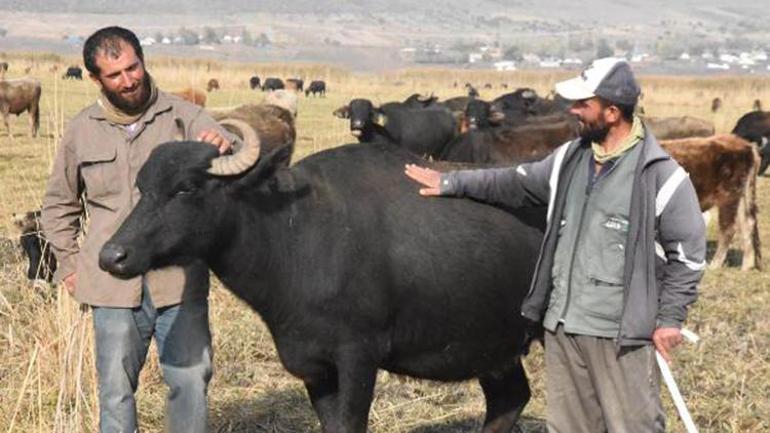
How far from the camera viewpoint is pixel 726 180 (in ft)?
44.5

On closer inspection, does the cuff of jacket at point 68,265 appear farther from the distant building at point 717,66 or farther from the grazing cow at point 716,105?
the distant building at point 717,66

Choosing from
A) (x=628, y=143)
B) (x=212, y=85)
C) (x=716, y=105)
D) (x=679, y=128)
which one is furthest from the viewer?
(x=212, y=85)

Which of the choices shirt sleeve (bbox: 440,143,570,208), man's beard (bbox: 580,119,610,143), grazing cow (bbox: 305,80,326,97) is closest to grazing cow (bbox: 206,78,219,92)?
grazing cow (bbox: 305,80,326,97)

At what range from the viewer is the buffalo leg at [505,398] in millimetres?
6242

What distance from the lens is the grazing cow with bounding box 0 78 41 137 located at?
96.2ft

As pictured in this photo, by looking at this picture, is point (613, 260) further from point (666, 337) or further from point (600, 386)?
point (600, 386)

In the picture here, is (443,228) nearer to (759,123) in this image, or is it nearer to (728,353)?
(728,353)

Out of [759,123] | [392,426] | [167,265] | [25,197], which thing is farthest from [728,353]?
[759,123]

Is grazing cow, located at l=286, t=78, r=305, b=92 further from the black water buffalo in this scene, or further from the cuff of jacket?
the cuff of jacket

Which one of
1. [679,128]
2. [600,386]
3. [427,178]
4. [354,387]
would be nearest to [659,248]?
[600,386]

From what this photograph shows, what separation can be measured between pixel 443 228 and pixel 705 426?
2.65 metres

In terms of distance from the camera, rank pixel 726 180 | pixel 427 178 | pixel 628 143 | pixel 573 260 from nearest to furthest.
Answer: pixel 628 143 < pixel 573 260 < pixel 427 178 < pixel 726 180

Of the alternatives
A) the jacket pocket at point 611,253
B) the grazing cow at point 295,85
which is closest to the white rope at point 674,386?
the jacket pocket at point 611,253

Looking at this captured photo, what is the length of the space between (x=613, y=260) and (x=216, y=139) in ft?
6.53
